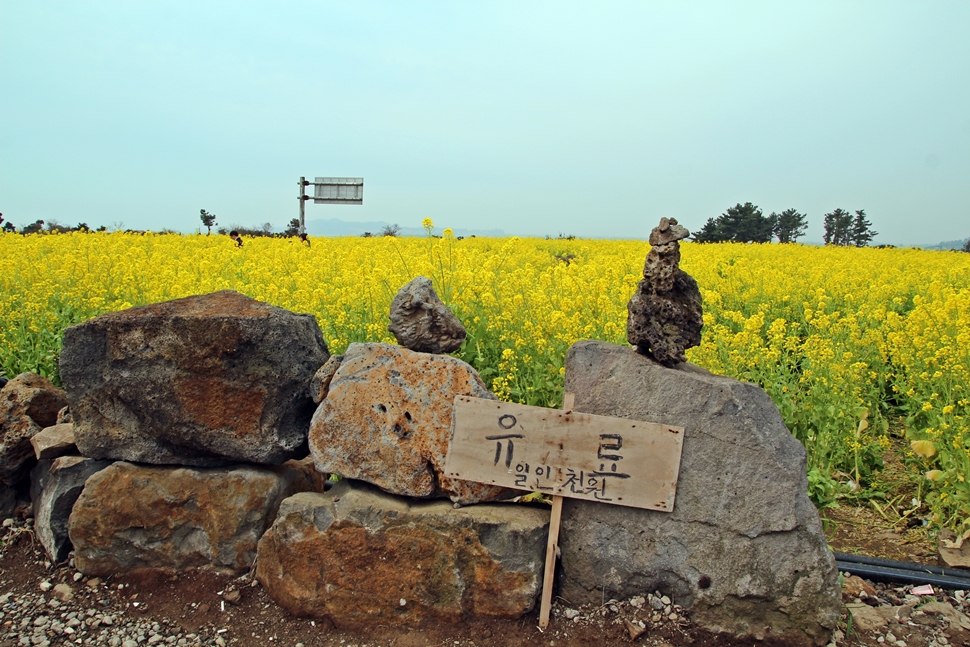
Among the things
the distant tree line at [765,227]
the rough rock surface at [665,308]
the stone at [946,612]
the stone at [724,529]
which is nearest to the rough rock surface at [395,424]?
the stone at [724,529]

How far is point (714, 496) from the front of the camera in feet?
9.90

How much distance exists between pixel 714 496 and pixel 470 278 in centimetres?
323

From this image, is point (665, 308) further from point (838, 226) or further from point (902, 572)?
point (838, 226)

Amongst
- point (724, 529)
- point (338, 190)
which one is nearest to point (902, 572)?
point (724, 529)

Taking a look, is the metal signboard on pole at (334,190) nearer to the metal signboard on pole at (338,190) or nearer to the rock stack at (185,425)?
the metal signboard on pole at (338,190)

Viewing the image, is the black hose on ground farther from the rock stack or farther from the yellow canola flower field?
the rock stack

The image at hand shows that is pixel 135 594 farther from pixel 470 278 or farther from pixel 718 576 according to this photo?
pixel 470 278

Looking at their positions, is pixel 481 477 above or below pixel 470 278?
below

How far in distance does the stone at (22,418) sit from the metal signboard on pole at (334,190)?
31.3 feet

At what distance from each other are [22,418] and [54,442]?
42cm

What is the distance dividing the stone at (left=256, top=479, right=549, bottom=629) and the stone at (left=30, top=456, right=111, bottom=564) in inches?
47.8

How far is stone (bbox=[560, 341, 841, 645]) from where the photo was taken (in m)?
2.98

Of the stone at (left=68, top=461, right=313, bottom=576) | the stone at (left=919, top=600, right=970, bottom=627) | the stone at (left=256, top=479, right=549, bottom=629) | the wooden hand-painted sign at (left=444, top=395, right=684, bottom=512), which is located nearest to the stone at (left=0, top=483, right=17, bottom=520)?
the stone at (left=68, top=461, right=313, bottom=576)

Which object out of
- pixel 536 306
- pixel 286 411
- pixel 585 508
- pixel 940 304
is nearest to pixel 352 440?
pixel 286 411
